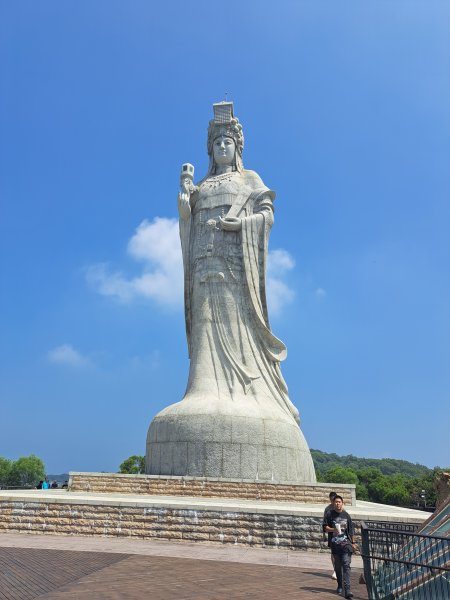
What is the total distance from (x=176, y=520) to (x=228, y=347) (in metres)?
6.47

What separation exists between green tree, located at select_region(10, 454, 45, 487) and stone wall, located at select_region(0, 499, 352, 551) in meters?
44.1

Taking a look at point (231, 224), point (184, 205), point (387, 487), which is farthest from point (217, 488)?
point (387, 487)

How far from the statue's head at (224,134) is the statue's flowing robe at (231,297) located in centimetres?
61

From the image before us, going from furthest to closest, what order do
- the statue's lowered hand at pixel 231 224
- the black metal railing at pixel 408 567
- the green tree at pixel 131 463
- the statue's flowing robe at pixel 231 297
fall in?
the green tree at pixel 131 463
the statue's lowered hand at pixel 231 224
the statue's flowing robe at pixel 231 297
the black metal railing at pixel 408 567

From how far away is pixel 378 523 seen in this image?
281 inches

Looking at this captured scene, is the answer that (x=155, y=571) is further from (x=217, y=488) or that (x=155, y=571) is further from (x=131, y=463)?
(x=131, y=463)

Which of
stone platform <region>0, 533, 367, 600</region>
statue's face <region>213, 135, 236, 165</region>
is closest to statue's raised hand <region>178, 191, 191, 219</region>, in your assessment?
statue's face <region>213, 135, 236, 165</region>

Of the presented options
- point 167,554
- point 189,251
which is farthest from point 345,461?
point 167,554

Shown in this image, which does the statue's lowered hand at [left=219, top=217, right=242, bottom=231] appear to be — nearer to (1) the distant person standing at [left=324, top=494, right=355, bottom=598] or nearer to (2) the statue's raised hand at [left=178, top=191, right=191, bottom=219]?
(2) the statue's raised hand at [left=178, top=191, right=191, bottom=219]

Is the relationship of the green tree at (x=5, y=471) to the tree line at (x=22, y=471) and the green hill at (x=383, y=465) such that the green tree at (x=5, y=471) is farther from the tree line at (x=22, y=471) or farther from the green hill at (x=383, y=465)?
the green hill at (x=383, y=465)

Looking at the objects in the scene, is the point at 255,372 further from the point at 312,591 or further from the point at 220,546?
the point at 312,591

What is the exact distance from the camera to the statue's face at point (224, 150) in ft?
51.9

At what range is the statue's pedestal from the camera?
39.1 feet

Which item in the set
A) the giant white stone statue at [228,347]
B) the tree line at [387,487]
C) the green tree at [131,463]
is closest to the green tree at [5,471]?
the green tree at [131,463]
